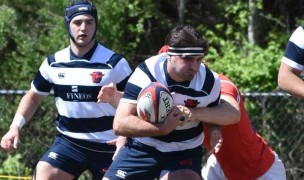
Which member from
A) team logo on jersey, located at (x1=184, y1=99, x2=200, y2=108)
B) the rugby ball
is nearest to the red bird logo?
the rugby ball

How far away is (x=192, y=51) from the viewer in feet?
21.1

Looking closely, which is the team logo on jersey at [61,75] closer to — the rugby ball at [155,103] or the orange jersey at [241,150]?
the orange jersey at [241,150]

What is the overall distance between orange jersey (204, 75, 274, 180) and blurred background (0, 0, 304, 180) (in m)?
2.71

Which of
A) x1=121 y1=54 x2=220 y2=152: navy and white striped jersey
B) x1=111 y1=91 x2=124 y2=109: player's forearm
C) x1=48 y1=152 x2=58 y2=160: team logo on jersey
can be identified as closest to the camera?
x1=121 y1=54 x2=220 y2=152: navy and white striped jersey

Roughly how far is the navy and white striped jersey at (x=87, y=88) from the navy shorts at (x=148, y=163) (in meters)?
0.91

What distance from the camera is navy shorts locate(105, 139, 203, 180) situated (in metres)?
6.71

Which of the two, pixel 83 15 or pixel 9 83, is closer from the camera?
pixel 83 15

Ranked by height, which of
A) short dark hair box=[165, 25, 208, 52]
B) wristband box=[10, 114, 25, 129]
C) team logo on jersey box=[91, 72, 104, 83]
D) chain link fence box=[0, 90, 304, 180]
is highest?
short dark hair box=[165, 25, 208, 52]

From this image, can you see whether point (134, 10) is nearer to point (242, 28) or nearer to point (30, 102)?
point (242, 28)

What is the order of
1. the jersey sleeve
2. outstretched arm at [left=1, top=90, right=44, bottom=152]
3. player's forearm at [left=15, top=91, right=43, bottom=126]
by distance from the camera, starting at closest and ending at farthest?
the jersey sleeve, outstretched arm at [left=1, top=90, right=44, bottom=152], player's forearm at [left=15, top=91, right=43, bottom=126]

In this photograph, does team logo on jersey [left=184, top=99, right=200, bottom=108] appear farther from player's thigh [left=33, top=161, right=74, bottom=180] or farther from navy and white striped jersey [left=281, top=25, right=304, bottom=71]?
player's thigh [left=33, top=161, right=74, bottom=180]

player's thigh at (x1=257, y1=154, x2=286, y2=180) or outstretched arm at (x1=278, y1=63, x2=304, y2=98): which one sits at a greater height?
outstretched arm at (x1=278, y1=63, x2=304, y2=98)

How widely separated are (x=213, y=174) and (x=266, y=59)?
167 inches

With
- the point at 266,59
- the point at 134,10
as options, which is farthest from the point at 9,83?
the point at 266,59
